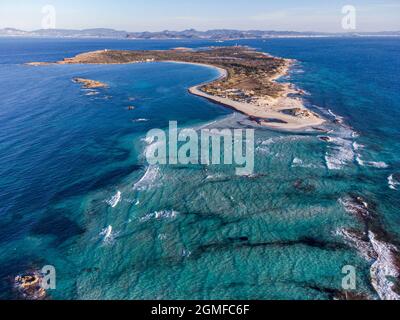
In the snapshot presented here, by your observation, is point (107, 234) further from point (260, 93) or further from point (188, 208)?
point (260, 93)

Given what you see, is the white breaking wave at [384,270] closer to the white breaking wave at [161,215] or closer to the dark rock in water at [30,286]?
the white breaking wave at [161,215]

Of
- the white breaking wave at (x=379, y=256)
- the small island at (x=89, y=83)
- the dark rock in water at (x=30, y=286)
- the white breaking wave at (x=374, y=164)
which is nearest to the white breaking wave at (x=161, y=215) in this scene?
the dark rock in water at (x=30, y=286)

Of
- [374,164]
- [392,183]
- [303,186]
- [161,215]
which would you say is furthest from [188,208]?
[374,164]

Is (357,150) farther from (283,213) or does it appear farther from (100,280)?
(100,280)

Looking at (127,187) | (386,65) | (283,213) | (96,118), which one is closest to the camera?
(283,213)

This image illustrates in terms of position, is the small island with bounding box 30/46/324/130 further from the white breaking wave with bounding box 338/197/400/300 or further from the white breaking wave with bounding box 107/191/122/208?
the white breaking wave with bounding box 107/191/122/208

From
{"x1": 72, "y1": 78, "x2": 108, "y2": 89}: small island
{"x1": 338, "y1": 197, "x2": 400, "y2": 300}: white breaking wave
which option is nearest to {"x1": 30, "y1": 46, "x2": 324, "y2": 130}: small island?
{"x1": 72, "y1": 78, "x2": 108, "y2": 89}: small island
